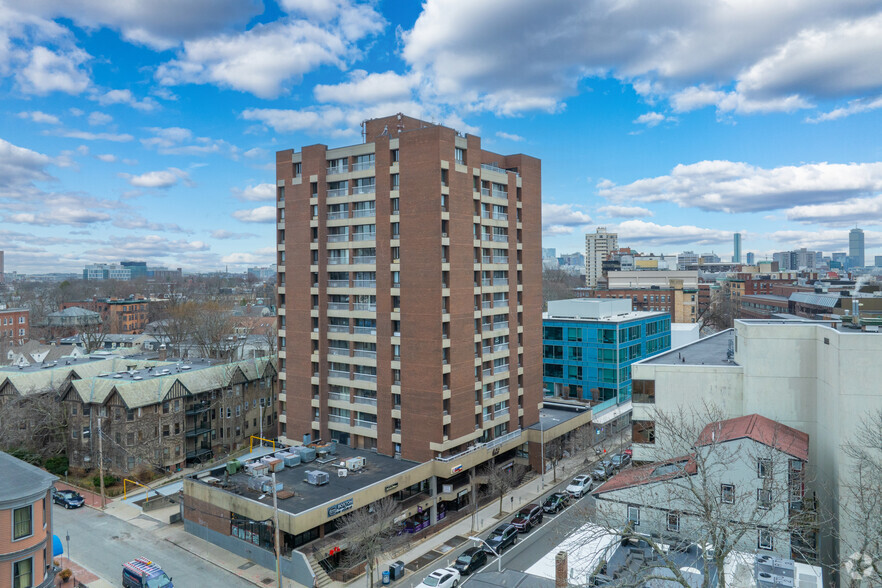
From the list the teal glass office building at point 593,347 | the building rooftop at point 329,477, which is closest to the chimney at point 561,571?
the building rooftop at point 329,477

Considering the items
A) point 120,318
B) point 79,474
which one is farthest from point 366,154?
point 120,318

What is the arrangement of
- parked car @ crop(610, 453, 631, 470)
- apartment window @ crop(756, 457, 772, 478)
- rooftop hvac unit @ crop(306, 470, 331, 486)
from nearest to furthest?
1. apartment window @ crop(756, 457, 772, 478)
2. rooftop hvac unit @ crop(306, 470, 331, 486)
3. parked car @ crop(610, 453, 631, 470)

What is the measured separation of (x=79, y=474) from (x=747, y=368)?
218 ft

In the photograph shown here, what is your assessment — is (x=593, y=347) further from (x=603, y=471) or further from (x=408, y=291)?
(x=408, y=291)

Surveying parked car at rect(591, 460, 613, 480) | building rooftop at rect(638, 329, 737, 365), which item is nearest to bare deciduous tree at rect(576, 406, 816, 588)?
building rooftop at rect(638, 329, 737, 365)

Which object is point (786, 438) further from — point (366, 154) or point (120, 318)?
point (120, 318)

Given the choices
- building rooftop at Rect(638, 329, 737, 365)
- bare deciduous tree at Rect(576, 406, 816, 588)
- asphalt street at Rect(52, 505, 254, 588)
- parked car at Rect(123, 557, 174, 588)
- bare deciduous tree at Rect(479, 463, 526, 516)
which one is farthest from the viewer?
bare deciduous tree at Rect(479, 463, 526, 516)

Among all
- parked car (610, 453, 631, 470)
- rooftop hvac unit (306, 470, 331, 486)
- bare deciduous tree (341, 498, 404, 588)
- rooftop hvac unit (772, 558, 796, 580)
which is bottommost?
parked car (610, 453, 631, 470)

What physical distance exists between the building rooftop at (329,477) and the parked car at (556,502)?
41.4 feet

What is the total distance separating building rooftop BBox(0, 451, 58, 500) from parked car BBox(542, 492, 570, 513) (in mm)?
38465

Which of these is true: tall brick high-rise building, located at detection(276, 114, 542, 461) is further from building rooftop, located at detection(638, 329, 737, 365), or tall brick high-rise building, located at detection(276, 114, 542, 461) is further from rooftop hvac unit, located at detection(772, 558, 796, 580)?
rooftop hvac unit, located at detection(772, 558, 796, 580)

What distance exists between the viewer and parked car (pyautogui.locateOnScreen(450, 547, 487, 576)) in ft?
127

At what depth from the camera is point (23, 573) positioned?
3294cm

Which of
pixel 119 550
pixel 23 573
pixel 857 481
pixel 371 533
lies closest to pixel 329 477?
pixel 371 533
